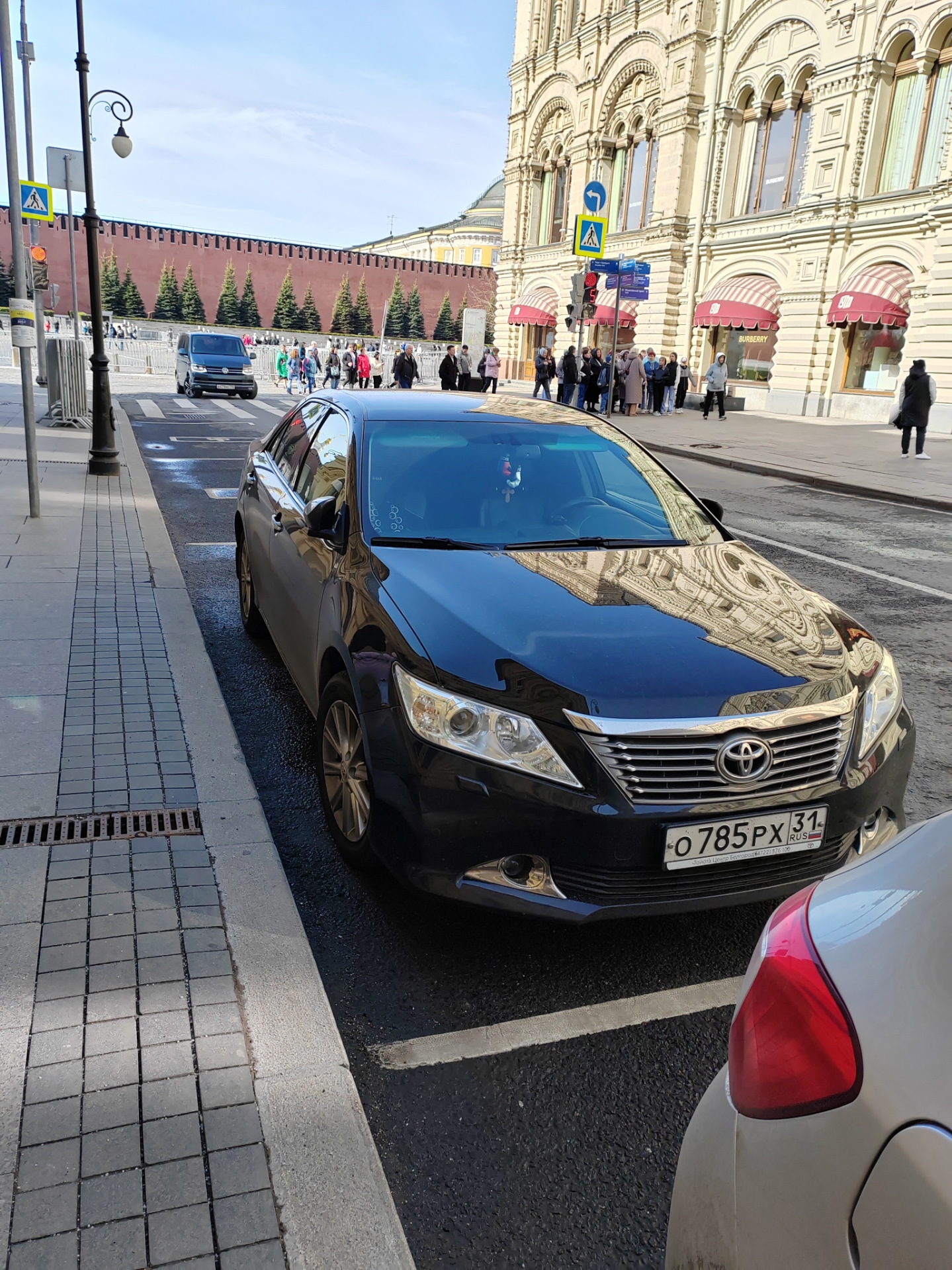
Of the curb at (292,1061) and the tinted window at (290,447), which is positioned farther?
the tinted window at (290,447)

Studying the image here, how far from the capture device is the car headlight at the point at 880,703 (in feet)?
9.46

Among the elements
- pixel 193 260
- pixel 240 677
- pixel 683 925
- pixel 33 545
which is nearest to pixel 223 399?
pixel 33 545

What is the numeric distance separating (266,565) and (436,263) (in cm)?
9755

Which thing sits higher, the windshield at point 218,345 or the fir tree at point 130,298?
the fir tree at point 130,298

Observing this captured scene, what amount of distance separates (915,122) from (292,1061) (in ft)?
104

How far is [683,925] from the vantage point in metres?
3.21

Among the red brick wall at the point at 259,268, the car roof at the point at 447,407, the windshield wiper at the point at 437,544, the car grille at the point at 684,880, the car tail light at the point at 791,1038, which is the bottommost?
the car grille at the point at 684,880

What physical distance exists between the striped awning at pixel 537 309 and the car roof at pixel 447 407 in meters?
42.3

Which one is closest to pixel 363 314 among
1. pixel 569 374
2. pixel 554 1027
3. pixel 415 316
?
pixel 415 316

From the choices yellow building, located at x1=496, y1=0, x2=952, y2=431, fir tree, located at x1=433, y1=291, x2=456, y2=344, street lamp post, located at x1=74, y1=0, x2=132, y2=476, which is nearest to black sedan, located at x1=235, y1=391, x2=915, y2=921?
street lamp post, located at x1=74, y1=0, x2=132, y2=476

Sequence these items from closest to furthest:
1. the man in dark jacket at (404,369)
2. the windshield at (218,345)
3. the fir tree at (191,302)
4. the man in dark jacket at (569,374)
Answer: the man in dark jacket at (569,374) < the man in dark jacket at (404,369) < the windshield at (218,345) < the fir tree at (191,302)

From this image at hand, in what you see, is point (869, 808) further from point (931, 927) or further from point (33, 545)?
point (33, 545)

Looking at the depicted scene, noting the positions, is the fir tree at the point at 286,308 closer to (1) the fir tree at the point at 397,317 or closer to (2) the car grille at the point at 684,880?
(1) the fir tree at the point at 397,317

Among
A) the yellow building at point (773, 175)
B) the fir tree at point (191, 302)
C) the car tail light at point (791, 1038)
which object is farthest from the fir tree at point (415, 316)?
the car tail light at point (791, 1038)
